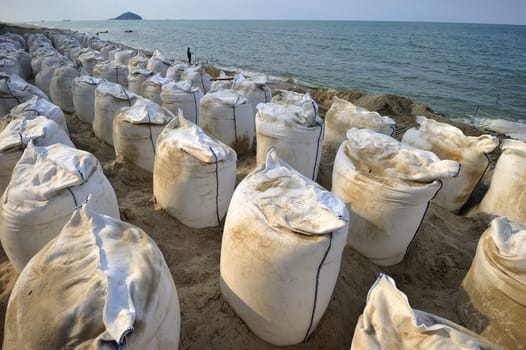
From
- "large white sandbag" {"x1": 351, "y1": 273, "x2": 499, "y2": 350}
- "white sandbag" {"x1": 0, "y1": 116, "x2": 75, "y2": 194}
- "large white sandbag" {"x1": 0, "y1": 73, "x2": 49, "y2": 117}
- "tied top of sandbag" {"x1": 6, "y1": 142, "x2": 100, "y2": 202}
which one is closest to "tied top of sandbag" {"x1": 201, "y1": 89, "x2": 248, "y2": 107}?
"white sandbag" {"x1": 0, "y1": 116, "x2": 75, "y2": 194}

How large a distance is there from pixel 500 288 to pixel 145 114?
2.98 metres

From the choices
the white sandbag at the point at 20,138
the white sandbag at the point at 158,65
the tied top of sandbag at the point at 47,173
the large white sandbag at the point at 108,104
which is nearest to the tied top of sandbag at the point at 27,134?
the white sandbag at the point at 20,138

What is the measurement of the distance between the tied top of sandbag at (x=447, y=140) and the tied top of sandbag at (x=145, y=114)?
263cm

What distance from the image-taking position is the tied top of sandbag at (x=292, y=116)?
2756 millimetres

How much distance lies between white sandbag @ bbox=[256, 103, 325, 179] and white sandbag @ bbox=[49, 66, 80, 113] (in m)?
3.88

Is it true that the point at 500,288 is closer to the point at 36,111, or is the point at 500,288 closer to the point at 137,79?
the point at 36,111

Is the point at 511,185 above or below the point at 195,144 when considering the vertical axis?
below

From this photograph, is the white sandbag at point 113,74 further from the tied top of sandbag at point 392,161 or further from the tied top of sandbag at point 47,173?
the tied top of sandbag at point 392,161

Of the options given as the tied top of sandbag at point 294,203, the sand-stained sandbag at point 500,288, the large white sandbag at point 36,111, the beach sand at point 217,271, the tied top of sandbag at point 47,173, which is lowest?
the beach sand at point 217,271

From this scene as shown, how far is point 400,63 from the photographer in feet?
59.2

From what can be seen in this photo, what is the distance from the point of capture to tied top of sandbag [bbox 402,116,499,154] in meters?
2.85

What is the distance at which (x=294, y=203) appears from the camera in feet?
4.92

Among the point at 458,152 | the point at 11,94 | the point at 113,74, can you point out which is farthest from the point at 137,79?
the point at 458,152

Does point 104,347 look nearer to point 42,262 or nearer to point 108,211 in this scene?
point 42,262
